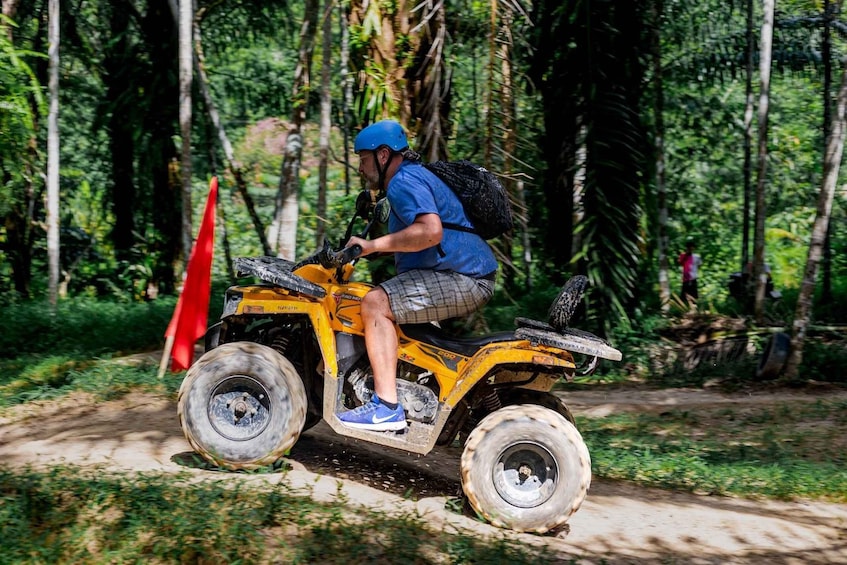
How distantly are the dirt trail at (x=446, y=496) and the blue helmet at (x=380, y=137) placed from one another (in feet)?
6.35

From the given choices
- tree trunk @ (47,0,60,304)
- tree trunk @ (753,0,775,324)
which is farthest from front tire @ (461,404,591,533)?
tree trunk @ (753,0,775,324)

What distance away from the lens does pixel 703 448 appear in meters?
7.78

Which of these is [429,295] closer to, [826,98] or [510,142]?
[510,142]

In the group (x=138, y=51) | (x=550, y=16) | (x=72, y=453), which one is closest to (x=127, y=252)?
(x=138, y=51)

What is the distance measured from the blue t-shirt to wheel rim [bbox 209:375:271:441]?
1.10m

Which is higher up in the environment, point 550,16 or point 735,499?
point 550,16

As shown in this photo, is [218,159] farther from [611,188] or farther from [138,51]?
[611,188]

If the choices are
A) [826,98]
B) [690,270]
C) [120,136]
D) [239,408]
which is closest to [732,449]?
[239,408]

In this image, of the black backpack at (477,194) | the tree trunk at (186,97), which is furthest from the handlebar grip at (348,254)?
the tree trunk at (186,97)

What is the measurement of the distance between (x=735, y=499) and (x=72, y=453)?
167 inches

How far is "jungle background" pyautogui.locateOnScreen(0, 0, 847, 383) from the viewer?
9422 mm

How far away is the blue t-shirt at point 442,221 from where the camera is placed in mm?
5172

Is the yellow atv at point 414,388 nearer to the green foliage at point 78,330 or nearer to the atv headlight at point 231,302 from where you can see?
the atv headlight at point 231,302

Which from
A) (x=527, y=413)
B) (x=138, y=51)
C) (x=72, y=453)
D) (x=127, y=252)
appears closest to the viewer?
(x=527, y=413)
